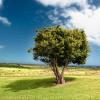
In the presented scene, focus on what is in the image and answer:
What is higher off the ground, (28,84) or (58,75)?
(58,75)

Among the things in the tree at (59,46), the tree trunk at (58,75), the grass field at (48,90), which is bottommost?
the grass field at (48,90)

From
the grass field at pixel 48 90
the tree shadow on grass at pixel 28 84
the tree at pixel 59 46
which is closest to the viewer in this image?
the grass field at pixel 48 90

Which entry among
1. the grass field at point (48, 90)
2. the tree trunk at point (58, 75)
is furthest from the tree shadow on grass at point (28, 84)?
the tree trunk at point (58, 75)

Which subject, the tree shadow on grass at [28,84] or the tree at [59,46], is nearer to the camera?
the tree shadow on grass at [28,84]

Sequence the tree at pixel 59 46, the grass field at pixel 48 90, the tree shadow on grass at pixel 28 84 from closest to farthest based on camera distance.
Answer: the grass field at pixel 48 90 < the tree shadow on grass at pixel 28 84 < the tree at pixel 59 46

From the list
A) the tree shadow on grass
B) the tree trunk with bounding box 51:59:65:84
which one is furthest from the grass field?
the tree trunk with bounding box 51:59:65:84

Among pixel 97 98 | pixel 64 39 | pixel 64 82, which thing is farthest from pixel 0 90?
pixel 97 98

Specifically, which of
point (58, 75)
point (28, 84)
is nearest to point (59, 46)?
point (58, 75)

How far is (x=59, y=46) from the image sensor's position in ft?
188

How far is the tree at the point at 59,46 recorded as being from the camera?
5759cm

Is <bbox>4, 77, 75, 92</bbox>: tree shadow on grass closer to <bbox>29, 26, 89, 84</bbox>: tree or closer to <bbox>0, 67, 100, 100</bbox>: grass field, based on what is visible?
<bbox>0, 67, 100, 100</bbox>: grass field

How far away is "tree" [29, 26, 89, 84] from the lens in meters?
57.6

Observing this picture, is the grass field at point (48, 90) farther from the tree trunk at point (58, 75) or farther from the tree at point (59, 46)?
the tree at point (59, 46)

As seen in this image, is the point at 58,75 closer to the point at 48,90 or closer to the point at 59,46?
the point at 59,46
